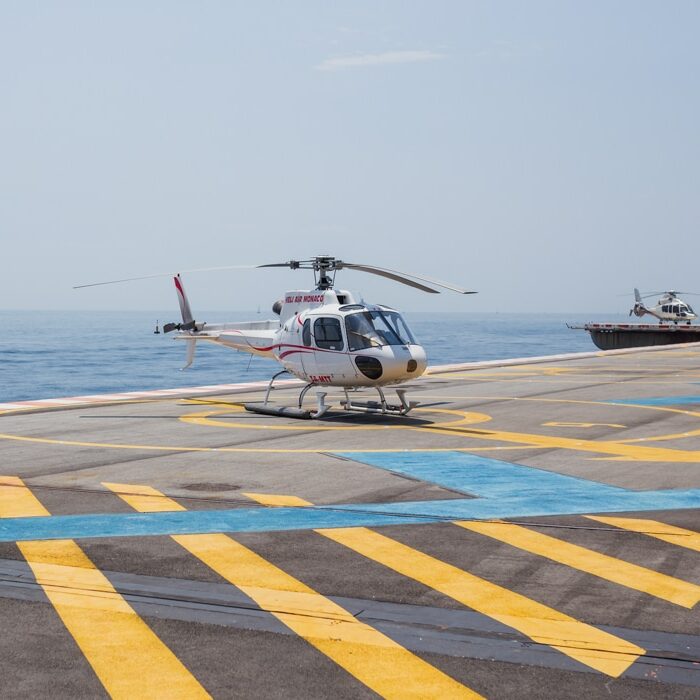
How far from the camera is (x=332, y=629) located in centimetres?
834

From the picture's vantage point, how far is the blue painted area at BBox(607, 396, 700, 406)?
27.5 metres

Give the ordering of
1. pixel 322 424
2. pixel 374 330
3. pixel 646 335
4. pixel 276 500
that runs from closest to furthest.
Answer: pixel 276 500 → pixel 374 330 → pixel 322 424 → pixel 646 335

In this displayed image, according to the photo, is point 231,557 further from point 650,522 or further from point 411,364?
point 411,364

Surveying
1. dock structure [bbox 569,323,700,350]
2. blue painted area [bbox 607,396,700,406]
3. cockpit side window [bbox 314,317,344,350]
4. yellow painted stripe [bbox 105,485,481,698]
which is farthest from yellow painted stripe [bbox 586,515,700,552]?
dock structure [bbox 569,323,700,350]

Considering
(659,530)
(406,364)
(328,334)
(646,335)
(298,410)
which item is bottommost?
(659,530)

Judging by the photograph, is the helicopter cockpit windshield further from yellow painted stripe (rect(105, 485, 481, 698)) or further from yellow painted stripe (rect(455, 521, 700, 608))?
yellow painted stripe (rect(105, 485, 481, 698))

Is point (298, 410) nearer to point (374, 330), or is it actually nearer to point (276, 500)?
point (374, 330)

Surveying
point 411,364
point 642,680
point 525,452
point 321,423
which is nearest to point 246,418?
point 321,423

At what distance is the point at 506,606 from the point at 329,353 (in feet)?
47.4

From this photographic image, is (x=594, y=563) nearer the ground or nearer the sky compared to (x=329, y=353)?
nearer the ground

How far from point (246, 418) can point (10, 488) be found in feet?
32.6

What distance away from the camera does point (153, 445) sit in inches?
763

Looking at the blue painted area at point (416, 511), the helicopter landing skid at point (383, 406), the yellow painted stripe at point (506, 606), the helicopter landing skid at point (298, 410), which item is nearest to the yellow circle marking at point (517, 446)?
the helicopter landing skid at point (298, 410)

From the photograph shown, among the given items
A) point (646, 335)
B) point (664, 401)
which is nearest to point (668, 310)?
point (646, 335)
